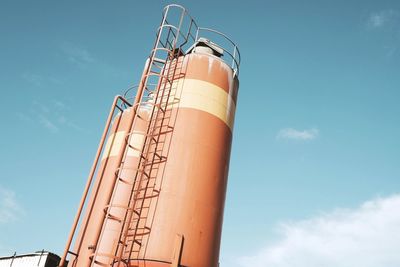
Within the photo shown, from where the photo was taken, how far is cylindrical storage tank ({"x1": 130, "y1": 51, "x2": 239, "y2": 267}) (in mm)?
10398

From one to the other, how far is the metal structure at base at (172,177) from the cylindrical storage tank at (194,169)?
0.03 metres

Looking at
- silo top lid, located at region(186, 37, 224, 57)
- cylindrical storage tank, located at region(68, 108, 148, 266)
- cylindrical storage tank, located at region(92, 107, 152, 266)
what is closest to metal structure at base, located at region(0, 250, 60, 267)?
cylindrical storage tank, located at region(68, 108, 148, 266)

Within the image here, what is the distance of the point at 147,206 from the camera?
11.0 m

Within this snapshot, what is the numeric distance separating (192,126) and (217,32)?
527cm

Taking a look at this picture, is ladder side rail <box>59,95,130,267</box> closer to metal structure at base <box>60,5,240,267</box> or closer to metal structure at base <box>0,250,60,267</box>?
metal structure at base <box>60,5,240,267</box>

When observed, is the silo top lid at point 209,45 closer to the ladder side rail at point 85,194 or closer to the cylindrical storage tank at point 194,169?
the cylindrical storage tank at point 194,169

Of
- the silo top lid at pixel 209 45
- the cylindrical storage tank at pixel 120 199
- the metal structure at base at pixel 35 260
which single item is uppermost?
the silo top lid at pixel 209 45

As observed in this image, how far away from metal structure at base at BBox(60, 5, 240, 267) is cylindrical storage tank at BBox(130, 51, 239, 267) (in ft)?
0.09

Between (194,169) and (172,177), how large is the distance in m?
0.75

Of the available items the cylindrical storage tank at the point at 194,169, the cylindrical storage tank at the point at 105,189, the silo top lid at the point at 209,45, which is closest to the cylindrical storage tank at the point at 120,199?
the cylindrical storage tank at the point at 105,189

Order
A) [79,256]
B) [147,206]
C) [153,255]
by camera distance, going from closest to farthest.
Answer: [153,255], [147,206], [79,256]

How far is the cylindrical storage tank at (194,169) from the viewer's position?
10.4 m

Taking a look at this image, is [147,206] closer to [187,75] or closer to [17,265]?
[187,75]

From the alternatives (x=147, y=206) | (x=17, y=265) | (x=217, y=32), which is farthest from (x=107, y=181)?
(x=217, y=32)
